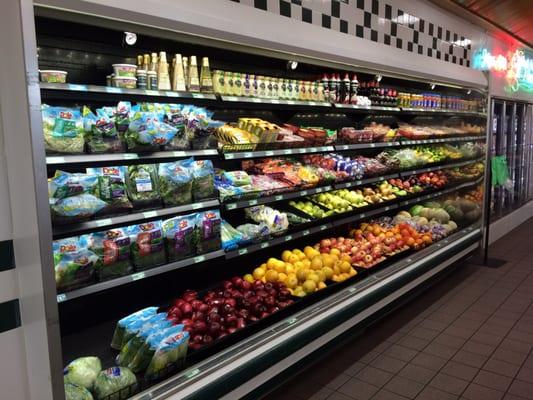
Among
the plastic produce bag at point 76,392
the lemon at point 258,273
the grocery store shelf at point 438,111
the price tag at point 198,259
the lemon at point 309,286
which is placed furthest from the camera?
the grocery store shelf at point 438,111

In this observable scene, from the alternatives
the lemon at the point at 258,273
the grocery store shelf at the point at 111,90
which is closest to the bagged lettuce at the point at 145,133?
the grocery store shelf at the point at 111,90

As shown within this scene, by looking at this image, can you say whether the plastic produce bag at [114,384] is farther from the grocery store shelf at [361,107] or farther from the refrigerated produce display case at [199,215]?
the grocery store shelf at [361,107]

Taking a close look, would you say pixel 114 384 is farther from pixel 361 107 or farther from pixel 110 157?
pixel 361 107

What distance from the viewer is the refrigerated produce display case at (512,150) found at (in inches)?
287

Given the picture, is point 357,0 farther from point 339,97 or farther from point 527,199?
point 527,199

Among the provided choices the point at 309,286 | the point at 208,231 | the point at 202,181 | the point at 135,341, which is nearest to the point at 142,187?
the point at 202,181

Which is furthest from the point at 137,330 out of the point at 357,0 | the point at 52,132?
the point at 357,0

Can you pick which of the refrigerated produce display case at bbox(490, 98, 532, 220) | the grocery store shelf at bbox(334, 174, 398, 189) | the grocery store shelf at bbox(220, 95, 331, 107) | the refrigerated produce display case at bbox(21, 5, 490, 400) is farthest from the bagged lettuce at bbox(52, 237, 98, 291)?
the refrigerated produce display case at bbox(490, 98, 532, 220)

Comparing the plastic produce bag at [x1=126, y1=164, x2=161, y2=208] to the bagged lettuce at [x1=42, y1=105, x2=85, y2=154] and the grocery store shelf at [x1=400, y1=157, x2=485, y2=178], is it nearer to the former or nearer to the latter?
the bagged lettuce at [x1=42, y1=105, x2=85, y2=154]

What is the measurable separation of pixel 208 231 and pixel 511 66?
6839 mm

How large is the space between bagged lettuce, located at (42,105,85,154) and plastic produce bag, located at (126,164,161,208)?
1.13ft

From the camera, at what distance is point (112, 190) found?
2.31m

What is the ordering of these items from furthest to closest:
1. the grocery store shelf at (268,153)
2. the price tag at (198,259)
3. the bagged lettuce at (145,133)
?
the grocery store shelf at (268,153) → the price tag at (198,259) → the bagged lettuce at (145,133)

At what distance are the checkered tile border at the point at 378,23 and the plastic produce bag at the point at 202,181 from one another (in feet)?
3.72
